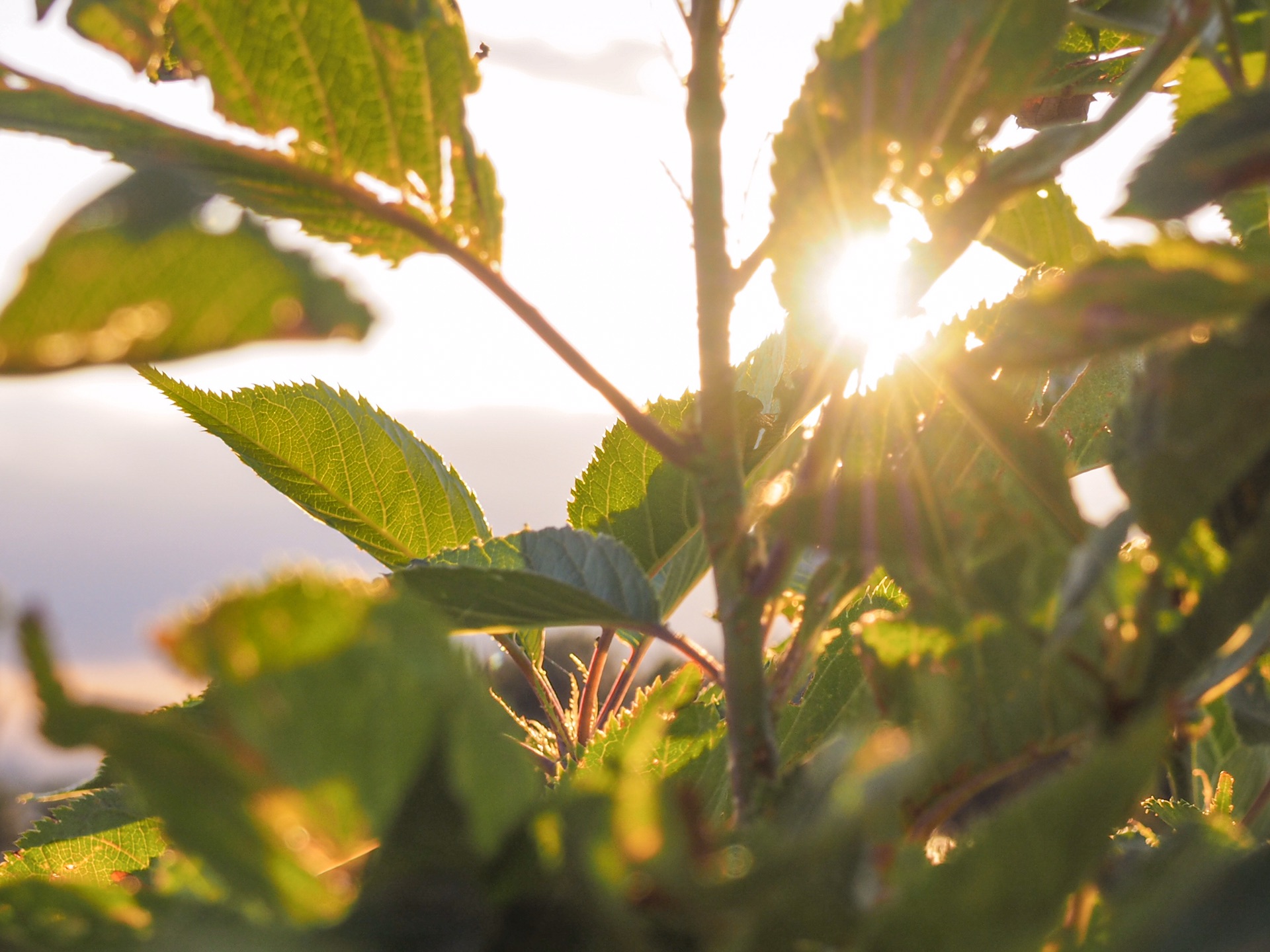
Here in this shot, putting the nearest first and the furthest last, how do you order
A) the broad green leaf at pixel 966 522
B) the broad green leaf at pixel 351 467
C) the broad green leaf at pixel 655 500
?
the broad green leaf at pixel 966 522 < the broad green leaf at pixel 655 500 < the broad green leaf at pixel 351 467

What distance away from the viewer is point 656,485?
3.79 ft

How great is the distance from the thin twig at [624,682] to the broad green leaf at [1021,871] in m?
0.89

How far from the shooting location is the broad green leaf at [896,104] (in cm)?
55

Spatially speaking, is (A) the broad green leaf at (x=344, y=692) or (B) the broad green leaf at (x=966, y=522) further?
(B) the broad green leaf at (x=966, y=522)

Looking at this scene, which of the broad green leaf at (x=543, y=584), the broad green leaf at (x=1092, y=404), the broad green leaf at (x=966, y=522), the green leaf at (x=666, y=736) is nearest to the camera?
the broad green leaf at (x=966, y=522)

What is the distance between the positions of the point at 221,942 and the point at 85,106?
0.49 meters

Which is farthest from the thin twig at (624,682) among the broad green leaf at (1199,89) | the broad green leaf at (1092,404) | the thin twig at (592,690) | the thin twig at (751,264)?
the broad green leaf at (1199,89)

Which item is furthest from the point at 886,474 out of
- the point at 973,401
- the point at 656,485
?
the point at 656,485

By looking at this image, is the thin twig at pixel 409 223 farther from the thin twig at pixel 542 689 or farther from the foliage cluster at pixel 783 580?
the thin twig at pixel 542 689

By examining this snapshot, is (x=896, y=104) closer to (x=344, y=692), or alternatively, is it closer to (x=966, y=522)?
(x=966, y=522)

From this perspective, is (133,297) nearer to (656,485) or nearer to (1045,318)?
(1045,318)

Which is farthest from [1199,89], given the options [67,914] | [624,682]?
[624,682]

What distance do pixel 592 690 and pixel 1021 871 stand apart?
3.29 feet

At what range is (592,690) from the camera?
1331 millimetres
